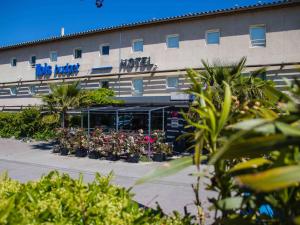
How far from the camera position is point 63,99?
1909 centimetres

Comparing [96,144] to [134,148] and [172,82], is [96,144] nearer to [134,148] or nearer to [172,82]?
[134,148]

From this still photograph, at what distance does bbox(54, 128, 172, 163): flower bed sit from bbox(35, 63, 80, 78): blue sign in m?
12.1

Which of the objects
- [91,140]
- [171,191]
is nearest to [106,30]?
[91,140]

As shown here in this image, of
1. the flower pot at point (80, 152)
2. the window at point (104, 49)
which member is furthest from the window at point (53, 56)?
the flower pot at point (80, 152)

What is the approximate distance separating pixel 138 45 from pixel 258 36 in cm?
828

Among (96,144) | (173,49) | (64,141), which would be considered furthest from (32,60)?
(96,144)

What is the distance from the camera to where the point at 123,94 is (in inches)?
1033

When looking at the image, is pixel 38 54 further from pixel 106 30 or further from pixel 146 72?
pixel 146 72

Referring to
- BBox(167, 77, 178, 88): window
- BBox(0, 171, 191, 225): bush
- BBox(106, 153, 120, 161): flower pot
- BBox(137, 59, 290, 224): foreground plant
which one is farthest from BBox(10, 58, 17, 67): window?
BBox(137, 59, 290, 224): foreground plant

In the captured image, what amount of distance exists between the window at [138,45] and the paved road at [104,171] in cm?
884

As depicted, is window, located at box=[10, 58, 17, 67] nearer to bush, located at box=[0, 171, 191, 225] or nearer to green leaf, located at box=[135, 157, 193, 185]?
bush, located at box=[0, 171, 191, 225]

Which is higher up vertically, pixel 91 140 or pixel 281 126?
pixel 281 126

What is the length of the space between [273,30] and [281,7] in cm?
127

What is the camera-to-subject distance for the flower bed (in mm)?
15648
